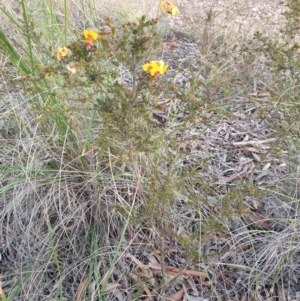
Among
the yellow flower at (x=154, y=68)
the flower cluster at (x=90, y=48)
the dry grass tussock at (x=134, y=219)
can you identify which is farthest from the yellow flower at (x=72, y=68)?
the dry grass tussock at (x=134, y=219)

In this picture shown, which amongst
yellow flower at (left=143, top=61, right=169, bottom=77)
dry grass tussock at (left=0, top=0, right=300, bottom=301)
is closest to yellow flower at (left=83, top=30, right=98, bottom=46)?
yellow flower at (left=143, top=61, right=169, bottom=77)

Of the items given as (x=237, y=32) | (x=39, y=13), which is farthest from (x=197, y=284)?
(x=237, y=32)

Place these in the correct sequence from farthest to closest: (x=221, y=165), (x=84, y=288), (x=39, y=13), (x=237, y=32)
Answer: (x=237, y=32) → (x=39, y=13) → (x=221, y=165) → (x=84, y=288)

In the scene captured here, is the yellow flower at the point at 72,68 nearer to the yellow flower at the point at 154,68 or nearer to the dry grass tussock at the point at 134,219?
the yellow flower at the point at 154,68

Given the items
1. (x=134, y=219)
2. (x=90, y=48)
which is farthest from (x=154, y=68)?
(x=134, y=219)

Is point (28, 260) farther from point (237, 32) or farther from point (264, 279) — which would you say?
point (237, 32)

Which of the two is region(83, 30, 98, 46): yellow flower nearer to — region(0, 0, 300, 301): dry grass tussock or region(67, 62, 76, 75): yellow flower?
region(67, 62, 76, 75): yellow flower

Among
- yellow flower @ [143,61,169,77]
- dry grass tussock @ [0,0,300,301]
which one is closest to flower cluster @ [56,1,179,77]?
yellow flower @ [143,61,169,77]

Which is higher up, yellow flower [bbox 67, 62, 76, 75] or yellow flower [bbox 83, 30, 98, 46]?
yellow flower [bbox 83, 30, 98, 46]

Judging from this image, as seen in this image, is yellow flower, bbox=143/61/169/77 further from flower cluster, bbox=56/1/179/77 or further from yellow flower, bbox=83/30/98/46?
yellow flower, bbox=83/30/98/46

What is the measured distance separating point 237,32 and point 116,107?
92.4 inches

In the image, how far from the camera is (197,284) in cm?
167

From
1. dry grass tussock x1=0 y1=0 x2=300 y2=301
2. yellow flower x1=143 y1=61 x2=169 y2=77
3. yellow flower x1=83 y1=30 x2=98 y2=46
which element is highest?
yellow flower x1=83 y1=30 x2=98 y2=46

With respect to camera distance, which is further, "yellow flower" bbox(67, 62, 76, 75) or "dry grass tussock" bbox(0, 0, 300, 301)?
"dry grass tussock" bbox(0, 0, 300, 301)
